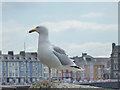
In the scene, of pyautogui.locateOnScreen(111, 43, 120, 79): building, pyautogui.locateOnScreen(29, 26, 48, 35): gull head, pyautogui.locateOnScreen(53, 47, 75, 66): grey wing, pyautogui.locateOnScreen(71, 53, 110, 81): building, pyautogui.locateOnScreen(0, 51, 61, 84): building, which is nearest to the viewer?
pyautogui.locateOnScreen(29, 26, 48, 35): gull head

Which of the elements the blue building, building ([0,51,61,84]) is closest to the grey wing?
the blue building

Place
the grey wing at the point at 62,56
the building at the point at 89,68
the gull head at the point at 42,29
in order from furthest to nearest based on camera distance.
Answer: the building at the point at 89,68, the grey wing at the point at 62,56, the gull head at the point at 42,29

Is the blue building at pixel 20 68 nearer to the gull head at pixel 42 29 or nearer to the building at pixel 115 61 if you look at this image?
the building at pixel 115 61

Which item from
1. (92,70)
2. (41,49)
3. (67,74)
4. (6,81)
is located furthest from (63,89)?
(92,70)

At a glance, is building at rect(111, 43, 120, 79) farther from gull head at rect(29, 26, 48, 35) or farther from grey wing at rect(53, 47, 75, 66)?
gull head at rect(29, 26, 48, 35)

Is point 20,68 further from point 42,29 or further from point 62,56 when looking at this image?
point 42,29

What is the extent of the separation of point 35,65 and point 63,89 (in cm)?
7284

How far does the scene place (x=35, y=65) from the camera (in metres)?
83.4

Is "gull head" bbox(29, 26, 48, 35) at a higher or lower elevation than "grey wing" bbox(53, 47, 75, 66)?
higher

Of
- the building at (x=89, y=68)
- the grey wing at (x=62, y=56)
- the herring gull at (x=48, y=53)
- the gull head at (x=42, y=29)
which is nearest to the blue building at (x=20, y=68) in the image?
the building at (x=89, y=68)

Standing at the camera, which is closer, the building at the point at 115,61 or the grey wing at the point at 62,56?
the grey wing at the point at 62,56

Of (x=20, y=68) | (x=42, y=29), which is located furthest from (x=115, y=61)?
(x=42, y=29)

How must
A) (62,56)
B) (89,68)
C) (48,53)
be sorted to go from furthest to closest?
(89,68) → (62,56) → (48,53)

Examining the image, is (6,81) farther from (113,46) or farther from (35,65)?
(113,46)
